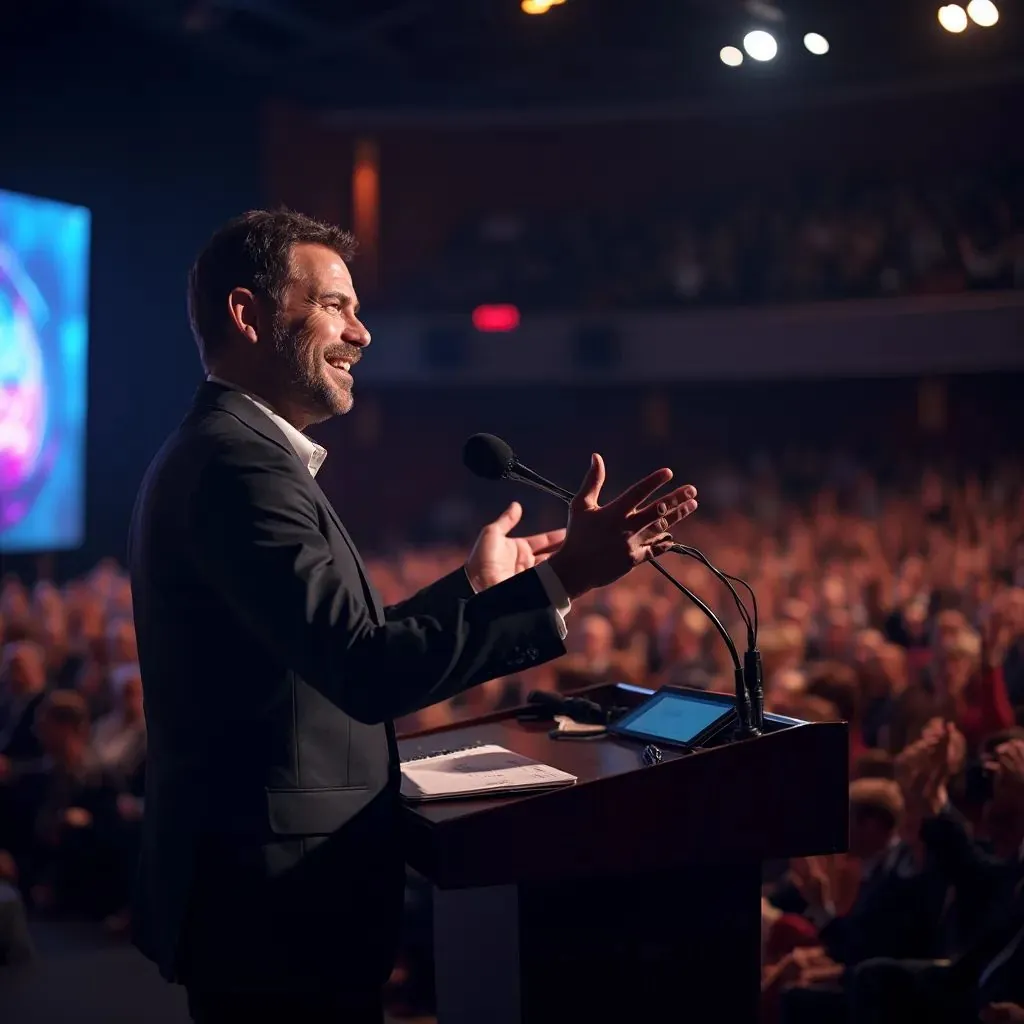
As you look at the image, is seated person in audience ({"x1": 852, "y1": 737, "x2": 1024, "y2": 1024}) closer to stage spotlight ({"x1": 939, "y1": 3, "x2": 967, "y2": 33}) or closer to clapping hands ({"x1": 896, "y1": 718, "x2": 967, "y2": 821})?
clapping hands ({"x1": 896, "y1": 718, "x2": 967, "y2": 821})

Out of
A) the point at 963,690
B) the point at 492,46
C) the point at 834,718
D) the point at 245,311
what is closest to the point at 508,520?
the point at 245,311

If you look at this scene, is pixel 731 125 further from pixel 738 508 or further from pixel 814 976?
pixel 814 976

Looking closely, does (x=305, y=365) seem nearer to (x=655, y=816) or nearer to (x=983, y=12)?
(x=655, y=816)

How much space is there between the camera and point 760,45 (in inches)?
183

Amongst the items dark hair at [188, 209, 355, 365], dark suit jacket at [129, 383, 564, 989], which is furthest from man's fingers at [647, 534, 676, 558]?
dark hair at [188, 209, 355, 365]

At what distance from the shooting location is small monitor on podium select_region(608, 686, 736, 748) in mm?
1472

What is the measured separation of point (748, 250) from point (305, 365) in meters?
9.34

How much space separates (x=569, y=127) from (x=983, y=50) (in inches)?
139

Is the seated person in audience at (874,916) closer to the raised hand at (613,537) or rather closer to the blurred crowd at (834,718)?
the blurred crowd at (834,718)

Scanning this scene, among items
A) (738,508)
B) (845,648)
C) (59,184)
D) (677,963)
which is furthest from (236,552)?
(738,508)

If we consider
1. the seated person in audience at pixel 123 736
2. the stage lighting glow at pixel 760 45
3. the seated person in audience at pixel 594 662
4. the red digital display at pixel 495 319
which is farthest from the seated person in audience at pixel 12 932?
the red digital display at pixel 495 319

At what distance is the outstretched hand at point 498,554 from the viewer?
1610 millimetres

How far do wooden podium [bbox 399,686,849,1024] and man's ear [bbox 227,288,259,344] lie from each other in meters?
0.55

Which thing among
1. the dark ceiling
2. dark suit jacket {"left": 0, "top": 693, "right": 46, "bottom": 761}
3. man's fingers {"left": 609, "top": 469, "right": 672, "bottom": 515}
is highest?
the dark ceiling
